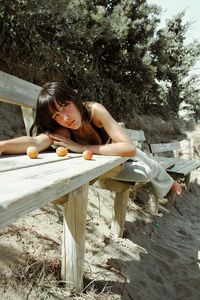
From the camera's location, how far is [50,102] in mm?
1762

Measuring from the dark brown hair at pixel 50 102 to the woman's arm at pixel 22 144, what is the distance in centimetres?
12

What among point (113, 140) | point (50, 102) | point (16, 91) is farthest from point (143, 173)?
point (16, 91)

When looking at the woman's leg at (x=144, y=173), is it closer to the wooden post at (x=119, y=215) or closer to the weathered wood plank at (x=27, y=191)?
the wooden post at (x=119, y=215)

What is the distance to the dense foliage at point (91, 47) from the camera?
186 inches

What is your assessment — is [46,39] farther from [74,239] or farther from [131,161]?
[74,239]

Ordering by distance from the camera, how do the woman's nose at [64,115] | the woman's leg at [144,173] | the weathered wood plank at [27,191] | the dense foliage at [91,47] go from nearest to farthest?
the weathered wood plank at [27,191], the woman's nose at [64,115], the woman's leg at [144,173], the dense foliage at [91,47]

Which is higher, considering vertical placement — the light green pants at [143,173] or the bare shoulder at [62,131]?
the bare shoulder at [62,131]

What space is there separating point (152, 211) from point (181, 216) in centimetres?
89

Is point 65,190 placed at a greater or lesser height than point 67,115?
lesser

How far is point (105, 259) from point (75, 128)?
1262 millimetres

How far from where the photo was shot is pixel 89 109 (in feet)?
6.63

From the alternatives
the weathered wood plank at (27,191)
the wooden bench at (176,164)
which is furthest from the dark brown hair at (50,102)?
the wooden bench at (176,164)

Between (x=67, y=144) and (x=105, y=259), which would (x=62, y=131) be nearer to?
(x=67, y=144)

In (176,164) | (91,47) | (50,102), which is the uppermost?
(91,47)
